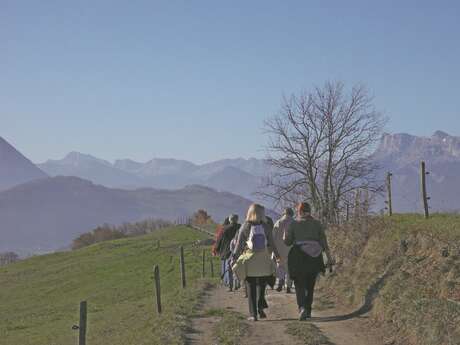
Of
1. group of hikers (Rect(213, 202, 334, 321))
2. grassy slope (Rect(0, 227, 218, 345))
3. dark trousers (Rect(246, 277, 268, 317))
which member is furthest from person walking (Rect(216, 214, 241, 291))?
group of hikers (Rect(213, 202, 334, 321))

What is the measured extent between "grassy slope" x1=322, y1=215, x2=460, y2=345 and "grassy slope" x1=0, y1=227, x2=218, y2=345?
4.26m

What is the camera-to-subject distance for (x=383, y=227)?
20266mm

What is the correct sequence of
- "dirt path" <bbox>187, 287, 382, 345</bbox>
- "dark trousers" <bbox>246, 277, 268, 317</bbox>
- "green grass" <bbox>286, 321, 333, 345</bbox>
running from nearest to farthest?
1. "green grass" <bbox>286, 321, 333, 345</bbox>
2. "dirt path" <bbox>187, 287, 382, 345</bbox>
3. "dark trousers" <bbox>246, 277, 268, 317</bbox>

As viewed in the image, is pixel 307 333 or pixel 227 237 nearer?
pixel 307 333

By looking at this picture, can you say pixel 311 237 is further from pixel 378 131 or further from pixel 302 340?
pixel 378 131

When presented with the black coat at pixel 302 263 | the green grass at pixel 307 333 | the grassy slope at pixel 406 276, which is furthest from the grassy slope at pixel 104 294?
the grassy slope at pixel 406 276

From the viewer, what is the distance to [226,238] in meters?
18.8

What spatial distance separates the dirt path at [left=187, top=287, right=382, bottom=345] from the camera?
12789mm

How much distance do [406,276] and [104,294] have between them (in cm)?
3467

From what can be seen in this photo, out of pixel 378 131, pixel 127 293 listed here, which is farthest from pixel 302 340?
pixel 127 293

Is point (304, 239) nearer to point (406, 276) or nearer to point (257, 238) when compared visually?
point (257, 238)

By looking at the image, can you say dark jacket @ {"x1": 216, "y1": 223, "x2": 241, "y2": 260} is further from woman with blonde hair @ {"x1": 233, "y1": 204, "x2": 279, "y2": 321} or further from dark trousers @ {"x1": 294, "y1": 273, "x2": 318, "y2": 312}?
dark trousers @ {"x1": 294, "y1": 273, "x2": 318, "y2": 312}

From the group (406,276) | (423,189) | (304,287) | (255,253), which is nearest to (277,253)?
(255,253)

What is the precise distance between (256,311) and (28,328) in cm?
2260
